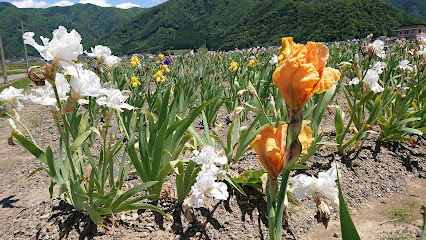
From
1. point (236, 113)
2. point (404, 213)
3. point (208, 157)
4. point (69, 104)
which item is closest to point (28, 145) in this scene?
point (69, 104)

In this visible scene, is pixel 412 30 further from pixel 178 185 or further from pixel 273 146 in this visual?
pixel 273 146

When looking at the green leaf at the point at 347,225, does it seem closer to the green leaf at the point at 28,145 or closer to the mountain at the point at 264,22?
the green leaf at the point at 28,145

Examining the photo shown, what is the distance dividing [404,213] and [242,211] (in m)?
1.37

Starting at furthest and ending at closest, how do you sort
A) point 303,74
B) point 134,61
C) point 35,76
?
point 134,61, point 35,76, point 303,74

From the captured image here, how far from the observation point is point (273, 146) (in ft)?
2.64

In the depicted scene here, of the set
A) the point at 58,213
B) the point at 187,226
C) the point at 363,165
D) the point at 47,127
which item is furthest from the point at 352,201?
the point at 47,127

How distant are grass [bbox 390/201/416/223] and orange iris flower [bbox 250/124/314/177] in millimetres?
1641

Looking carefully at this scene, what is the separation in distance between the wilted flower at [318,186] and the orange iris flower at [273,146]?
0.12 m

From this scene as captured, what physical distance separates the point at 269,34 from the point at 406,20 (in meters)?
24.9

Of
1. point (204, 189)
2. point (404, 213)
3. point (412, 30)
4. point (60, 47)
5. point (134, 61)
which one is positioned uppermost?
point (412, 30)

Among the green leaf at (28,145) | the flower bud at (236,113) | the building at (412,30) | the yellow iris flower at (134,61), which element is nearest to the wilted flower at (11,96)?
the green leaf at (28,145)

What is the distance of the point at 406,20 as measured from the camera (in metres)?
46.4

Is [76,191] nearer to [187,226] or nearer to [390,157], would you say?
[187,226]

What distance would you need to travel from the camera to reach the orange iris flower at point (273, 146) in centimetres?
80
